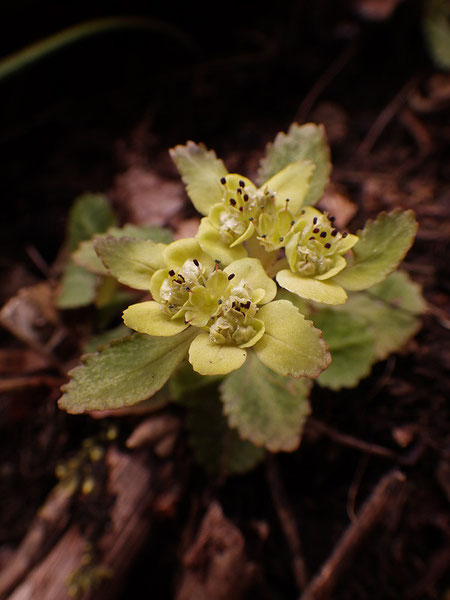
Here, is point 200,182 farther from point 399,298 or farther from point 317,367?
point 399,298

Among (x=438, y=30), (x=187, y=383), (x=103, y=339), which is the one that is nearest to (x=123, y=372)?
(x=187, y=383)

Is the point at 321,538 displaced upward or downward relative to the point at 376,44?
downward

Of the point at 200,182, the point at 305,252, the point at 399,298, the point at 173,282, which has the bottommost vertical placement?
the point at 399,298

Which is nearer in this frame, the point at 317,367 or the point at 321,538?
the point at 317,367

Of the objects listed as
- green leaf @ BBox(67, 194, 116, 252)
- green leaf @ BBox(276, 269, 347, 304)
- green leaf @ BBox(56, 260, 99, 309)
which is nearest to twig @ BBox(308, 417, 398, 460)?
green leaf @ BBox(276, 269, 347, 304)

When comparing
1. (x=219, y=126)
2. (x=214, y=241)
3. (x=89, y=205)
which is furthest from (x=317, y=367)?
(x=219, y=126)

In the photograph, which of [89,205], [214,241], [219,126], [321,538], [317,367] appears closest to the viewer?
Result: [317,367]

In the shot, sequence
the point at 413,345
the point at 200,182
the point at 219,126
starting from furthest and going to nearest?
the point at 219,126 < the point at 413,345 < the point at 200,182
